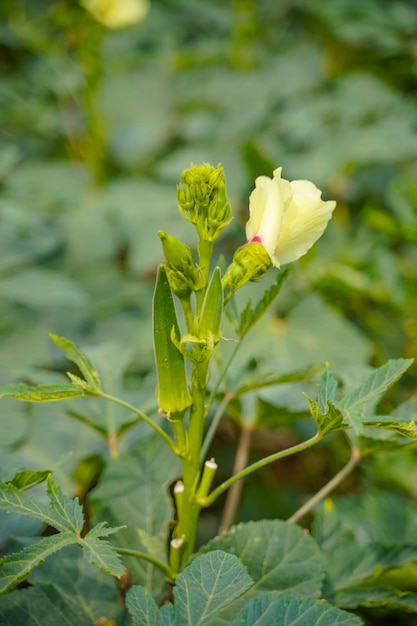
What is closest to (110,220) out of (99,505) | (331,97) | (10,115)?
(10,115)

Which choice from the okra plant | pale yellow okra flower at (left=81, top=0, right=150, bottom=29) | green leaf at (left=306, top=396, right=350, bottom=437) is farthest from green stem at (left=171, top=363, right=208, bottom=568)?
pale yellow okra flower at (left=81, top=0, right=150, bottom=29)

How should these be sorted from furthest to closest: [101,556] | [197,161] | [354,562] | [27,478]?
1. [197,161]
2. [354,562]
3. [27,478]
4. [101,556]

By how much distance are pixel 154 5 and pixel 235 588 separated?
7.02 ft

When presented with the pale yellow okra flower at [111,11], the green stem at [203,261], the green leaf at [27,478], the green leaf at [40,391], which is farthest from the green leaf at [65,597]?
the pale yellow okra flower at [111,11]

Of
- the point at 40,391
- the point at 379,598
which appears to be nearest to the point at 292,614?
the point at 379,598

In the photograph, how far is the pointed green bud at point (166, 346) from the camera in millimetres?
533

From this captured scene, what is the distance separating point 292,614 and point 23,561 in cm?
23

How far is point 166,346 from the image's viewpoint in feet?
1.77

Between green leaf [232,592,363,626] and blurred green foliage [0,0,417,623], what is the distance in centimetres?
27

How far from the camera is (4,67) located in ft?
6.31

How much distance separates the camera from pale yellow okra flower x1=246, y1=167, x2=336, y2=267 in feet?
1.62

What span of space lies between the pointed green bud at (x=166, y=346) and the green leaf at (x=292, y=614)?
7.7 inches

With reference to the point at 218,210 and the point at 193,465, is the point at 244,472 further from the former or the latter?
the point at 218,210

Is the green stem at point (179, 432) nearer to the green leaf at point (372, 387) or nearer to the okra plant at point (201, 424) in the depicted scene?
the okra plant at point (201, 424)
